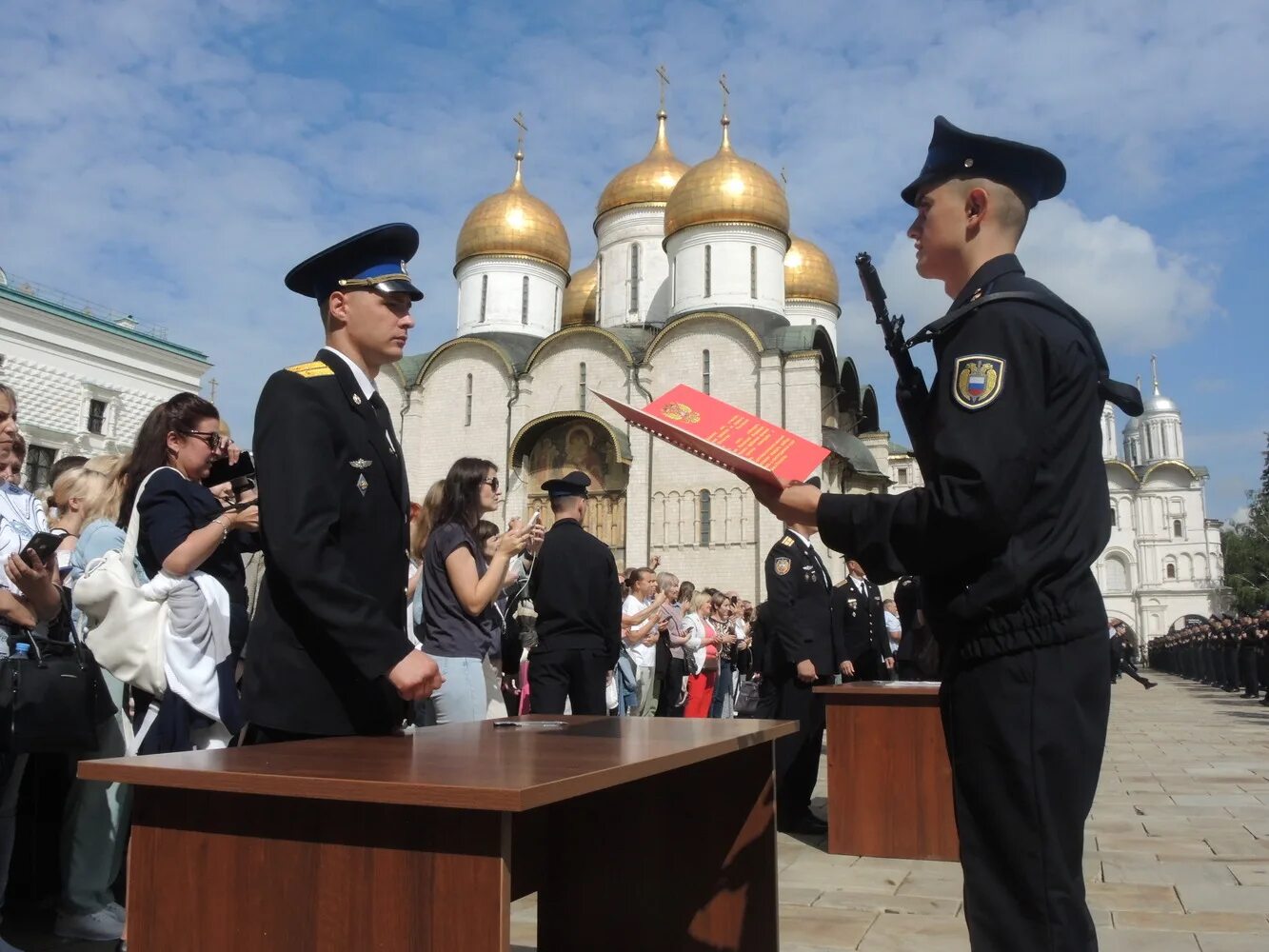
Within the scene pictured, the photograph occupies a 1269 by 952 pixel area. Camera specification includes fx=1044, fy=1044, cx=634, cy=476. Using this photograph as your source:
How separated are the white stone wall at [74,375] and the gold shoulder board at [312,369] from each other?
27.4 meters

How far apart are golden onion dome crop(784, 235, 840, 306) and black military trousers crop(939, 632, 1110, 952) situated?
1347 inches

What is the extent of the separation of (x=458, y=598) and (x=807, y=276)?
32783mm

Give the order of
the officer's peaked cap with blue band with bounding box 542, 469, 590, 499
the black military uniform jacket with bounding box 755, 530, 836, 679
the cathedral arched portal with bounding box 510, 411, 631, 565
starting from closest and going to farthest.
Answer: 1. the officer's peaked cap with blue band with bounding box 542, 469, 590, 499
2. the black military uniform jacket with bounding box 755, 530, 836, 679
3. the cathedral arched portal with bounding box 510, 411, 631, 565

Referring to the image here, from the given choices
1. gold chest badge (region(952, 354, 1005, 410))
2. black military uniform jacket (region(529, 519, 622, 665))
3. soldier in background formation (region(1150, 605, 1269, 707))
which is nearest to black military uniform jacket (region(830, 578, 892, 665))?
black military uniform jacket (region(529, 519, 622, 665))

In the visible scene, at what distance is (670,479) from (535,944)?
24.9m

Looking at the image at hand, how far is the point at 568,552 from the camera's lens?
5273 millimetres

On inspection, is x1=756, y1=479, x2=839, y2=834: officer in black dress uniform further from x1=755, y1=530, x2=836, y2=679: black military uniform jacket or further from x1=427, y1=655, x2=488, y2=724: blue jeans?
x1=427, y1=655, x2=488, y2=724: blue jeans

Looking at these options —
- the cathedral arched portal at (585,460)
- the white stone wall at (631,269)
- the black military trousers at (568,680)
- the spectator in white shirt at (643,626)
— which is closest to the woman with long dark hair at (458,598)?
the black military trousers at (568,680)

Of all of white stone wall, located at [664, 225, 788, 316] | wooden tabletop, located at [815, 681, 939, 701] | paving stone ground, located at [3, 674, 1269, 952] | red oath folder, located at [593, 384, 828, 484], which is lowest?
paving stone ground, located at [3, 674, 1269, 952]

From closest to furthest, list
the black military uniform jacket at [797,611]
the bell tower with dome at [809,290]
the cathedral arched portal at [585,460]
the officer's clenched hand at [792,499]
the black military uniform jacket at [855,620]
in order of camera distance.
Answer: the officer's clenched hand at [792,499]
the black military uniform jacket at [797,611]
the black military uniform jacket at [855,620]
the cathedral arched portal at [585,460]
the bell tower with dome at [809,290]

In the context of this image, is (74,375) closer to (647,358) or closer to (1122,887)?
(647,358)

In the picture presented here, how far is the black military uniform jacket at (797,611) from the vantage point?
245 inches

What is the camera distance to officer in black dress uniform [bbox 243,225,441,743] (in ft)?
7.66

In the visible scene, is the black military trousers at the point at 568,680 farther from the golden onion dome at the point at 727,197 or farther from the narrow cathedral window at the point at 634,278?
the narrow cathedral window at the point at 634,278
